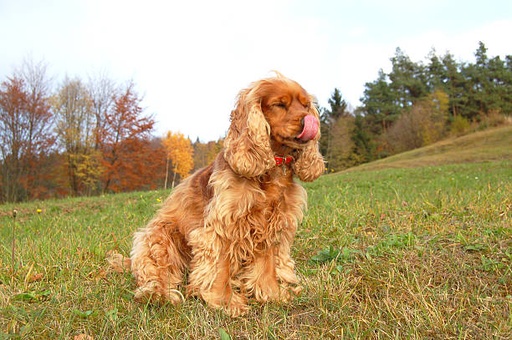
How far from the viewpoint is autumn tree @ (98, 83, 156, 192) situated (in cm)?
2798

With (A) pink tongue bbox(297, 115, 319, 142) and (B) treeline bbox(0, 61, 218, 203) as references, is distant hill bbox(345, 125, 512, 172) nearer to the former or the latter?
(B) treeline bbox(0, 61, 218, 203)

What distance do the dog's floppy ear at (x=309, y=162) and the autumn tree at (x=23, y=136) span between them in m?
28.2

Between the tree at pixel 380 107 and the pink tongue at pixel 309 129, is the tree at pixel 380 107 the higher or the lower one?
the higher one

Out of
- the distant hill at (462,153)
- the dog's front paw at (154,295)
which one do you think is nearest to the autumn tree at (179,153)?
the distant hill at (462,153)

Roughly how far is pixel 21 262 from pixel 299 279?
258 centimetres

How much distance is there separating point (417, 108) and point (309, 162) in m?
51.0

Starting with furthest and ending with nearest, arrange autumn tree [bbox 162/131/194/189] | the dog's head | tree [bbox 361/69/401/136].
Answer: tree [bbox 361/69/401/136]
autumn tree [bbox 162/131/194/189]
the dog's head

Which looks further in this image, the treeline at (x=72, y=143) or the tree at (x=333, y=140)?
the tree at (x=333, y=140)

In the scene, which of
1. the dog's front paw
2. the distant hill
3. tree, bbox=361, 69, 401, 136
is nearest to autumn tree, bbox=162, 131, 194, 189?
the distant hill

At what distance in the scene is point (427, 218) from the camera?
4660mm

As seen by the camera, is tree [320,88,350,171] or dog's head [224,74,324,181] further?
tree [320,88,350,171]

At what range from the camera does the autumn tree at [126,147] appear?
28.0m

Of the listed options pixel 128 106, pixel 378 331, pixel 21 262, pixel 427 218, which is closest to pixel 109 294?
pixel 21 262

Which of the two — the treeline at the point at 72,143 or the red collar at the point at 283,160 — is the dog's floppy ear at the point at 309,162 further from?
the treeline at the point at 72,143
